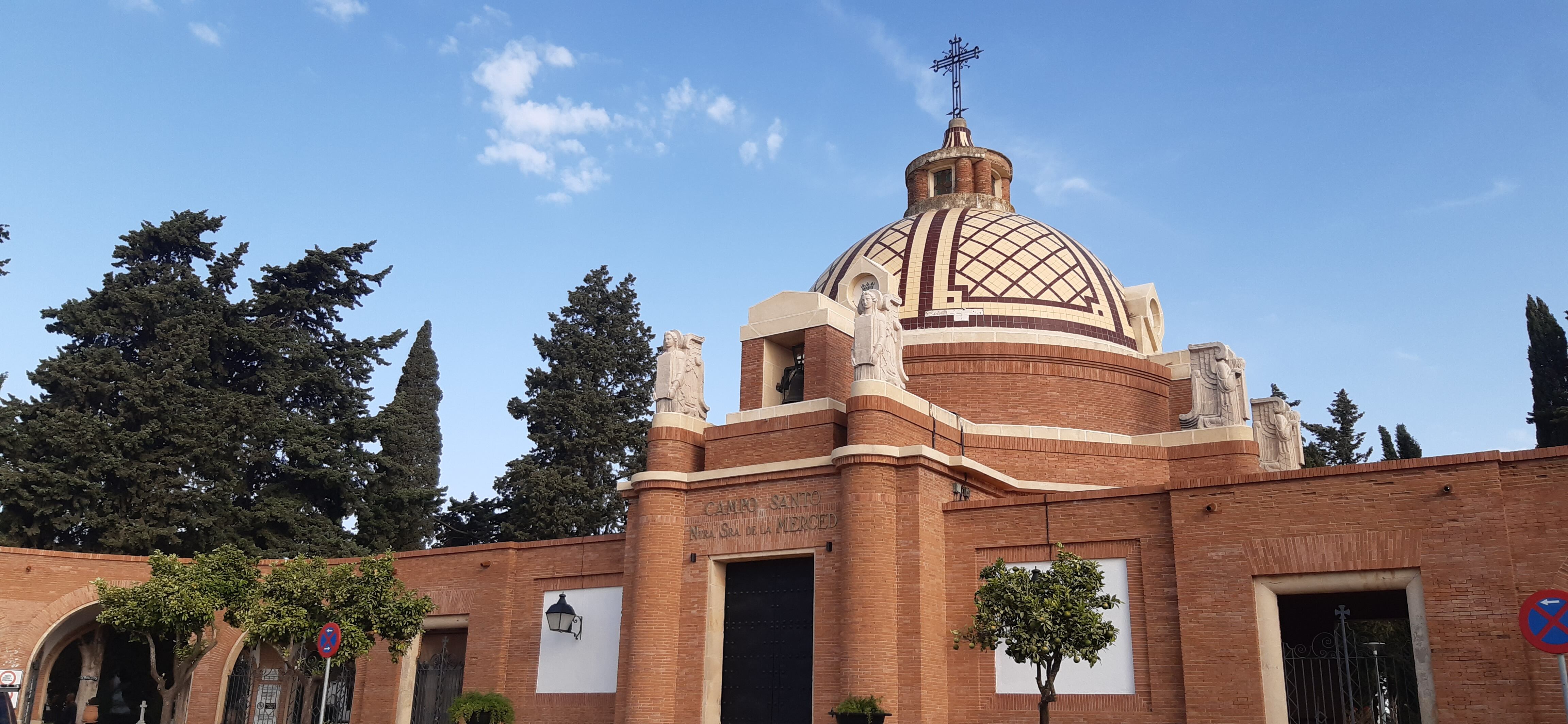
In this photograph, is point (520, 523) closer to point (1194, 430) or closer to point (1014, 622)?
point (1194, 430)

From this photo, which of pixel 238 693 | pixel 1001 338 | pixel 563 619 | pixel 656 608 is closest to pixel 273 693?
pixel 238 693

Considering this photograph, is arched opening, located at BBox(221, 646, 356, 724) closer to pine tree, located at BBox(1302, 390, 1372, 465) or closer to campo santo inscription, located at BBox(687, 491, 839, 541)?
campo santo inscription, located at BBox(687, 491, 839, 541)

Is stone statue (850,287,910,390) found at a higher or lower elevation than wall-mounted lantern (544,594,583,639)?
higher

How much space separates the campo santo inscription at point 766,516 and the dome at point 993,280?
681cm

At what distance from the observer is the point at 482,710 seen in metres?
21.2

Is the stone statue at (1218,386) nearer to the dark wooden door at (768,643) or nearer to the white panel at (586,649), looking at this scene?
the dark wooden door at (768,643)

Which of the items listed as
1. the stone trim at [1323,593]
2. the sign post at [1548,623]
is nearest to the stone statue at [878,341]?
the stone trim at [1323,593]

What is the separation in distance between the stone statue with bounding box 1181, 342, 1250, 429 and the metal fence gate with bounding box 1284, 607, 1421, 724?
401 cm

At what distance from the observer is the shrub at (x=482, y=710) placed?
21109 mm

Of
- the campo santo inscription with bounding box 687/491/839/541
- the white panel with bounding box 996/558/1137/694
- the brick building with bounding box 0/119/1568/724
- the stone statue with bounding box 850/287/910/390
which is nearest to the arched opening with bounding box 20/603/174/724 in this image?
the brick building with bounding box 0/119/1568/724

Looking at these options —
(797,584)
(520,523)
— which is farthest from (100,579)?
(520,523)

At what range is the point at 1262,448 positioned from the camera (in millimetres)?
23875

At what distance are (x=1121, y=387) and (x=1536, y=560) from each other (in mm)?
10538

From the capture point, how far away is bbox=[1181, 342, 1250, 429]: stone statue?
21234 millimetres
